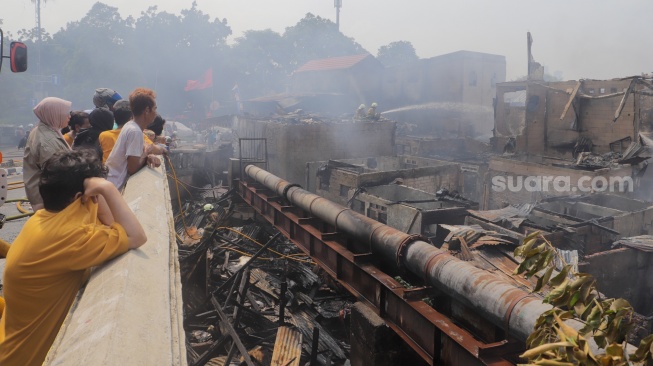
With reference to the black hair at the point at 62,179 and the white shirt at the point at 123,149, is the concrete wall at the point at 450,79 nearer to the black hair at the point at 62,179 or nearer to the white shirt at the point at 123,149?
the white shirt at the point at 123,149

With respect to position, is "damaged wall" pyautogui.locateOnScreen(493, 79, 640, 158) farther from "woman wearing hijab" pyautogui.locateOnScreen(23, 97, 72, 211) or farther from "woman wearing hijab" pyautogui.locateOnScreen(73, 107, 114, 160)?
"woman wearing hijab" pyautogui.locateOnScreen(23, 97, 72, 211)

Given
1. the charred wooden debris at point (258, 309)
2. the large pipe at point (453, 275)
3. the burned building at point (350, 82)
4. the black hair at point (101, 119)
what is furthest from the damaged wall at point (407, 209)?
the burned building at point (350, 82)

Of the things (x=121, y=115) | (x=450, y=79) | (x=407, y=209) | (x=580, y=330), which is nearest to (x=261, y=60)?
(x=450, y=79)

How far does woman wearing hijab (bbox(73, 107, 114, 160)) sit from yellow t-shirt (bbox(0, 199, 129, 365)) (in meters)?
2.99

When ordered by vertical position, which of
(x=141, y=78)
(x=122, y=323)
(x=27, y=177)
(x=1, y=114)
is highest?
(x=141, y=78)

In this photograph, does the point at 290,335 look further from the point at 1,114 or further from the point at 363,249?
the point at 1,114

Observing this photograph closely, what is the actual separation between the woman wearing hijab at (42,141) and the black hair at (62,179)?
2.22m

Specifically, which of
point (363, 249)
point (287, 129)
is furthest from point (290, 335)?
point (287, 129)

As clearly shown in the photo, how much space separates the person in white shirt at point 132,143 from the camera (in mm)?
4410

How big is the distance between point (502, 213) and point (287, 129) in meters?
12.3

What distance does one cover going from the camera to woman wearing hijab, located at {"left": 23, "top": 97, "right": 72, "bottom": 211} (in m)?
4.25

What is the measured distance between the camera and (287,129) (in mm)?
21766

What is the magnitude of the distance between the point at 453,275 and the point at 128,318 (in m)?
3.37

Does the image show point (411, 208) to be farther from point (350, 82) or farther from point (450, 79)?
point (350, 82)
